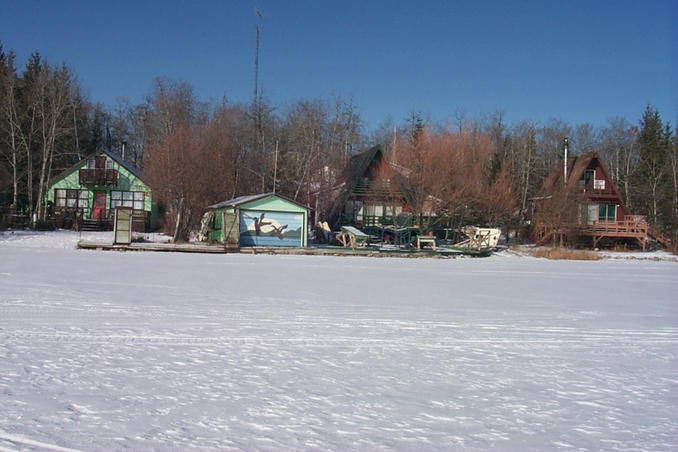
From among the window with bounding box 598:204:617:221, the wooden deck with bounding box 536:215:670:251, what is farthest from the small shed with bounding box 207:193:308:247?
the window with bounding box 598:204:617:221

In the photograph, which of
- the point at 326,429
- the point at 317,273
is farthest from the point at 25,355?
the point at 317,273

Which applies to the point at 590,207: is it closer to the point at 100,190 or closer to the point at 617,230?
the point at 617,230

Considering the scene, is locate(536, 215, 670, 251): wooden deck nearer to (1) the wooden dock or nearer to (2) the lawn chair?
(1) the wooden dock

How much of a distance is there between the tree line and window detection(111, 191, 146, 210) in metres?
3.67

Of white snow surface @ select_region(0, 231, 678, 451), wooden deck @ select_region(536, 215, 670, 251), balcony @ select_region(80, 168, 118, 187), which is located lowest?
white snow surface @ select_region(0, 231, 678, 451)

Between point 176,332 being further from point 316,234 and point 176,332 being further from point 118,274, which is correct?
point 316,234

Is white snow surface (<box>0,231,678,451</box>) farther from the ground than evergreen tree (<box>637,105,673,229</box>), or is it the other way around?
evergreen tree (<box>637,105,673,229</box>)

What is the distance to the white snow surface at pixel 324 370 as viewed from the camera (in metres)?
4.32

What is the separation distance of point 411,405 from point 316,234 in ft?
104

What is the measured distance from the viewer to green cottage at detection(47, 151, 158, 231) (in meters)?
40.0

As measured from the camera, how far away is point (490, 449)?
4148 mm

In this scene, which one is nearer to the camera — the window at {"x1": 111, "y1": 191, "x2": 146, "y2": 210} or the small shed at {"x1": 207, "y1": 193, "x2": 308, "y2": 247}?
the small shed at {"x1": 207, "y1": 193, "x2": 308, "y2": 247}

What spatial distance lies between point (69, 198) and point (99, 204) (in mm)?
2148

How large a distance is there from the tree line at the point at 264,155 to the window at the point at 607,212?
3489mm
